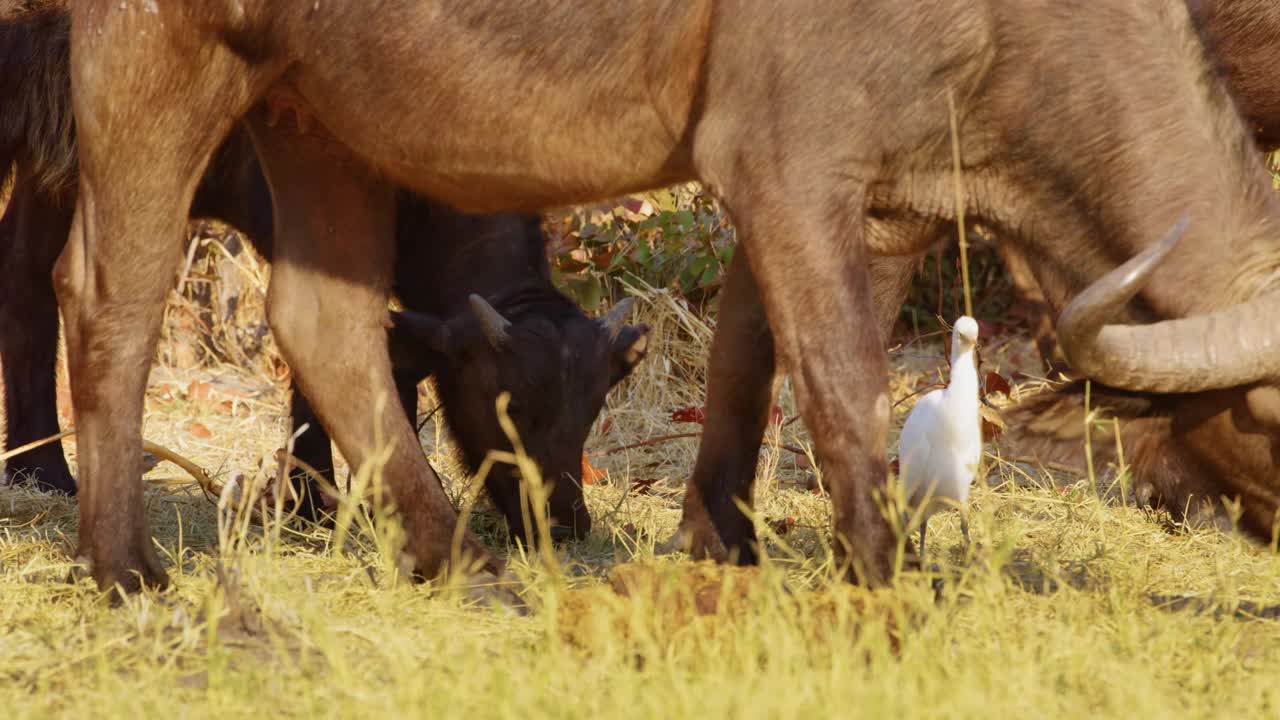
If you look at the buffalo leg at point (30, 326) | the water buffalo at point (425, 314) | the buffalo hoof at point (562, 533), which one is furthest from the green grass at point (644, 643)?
the buffalo leg at point (30, 326)

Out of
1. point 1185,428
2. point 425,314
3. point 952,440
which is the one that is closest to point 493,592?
point 952,440

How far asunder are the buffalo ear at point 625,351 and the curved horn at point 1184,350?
260 centimetres

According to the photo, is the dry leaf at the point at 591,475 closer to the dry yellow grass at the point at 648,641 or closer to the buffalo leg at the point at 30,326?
the dry yellow grass at the point at 648,641

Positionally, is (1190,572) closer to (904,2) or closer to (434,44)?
(904,2)

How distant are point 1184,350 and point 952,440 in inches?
53.1

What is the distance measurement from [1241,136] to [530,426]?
2.47 metres

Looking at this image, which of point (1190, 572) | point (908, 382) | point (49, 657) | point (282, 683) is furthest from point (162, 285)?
point (908, 382)

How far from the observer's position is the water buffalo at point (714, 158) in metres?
3.39

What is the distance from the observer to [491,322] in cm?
519

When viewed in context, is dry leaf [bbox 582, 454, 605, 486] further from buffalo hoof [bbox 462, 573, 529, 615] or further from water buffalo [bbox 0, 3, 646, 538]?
buffalo hoof [bbox 462, 573, 529, 615]

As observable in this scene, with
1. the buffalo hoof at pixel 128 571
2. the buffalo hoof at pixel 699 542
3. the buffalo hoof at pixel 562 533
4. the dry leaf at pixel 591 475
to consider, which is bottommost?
the dry leaf at pixel 591 475

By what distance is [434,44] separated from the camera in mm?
3883

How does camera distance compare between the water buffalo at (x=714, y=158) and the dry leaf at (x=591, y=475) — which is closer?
the water buffalo at (x=714, y=158)

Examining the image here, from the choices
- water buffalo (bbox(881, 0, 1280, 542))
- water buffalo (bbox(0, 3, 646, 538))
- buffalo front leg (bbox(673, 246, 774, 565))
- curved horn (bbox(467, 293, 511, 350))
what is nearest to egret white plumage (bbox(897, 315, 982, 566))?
buffalo front leg (bbox(673, 246, 774, 565))
